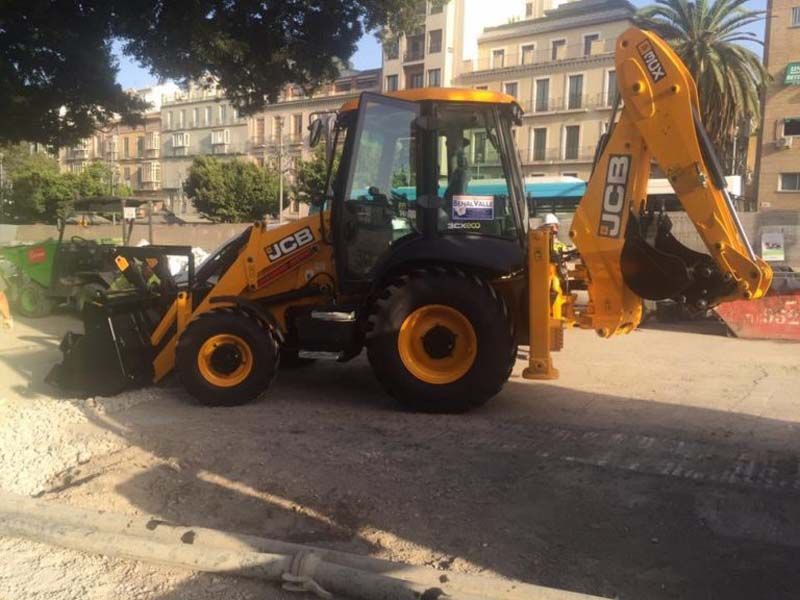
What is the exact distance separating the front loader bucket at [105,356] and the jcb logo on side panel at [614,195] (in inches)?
181

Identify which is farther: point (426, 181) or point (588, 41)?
point (588, 41)

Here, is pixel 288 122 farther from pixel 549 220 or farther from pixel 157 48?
pixel 549 220

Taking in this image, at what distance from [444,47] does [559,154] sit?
13523 millimetres

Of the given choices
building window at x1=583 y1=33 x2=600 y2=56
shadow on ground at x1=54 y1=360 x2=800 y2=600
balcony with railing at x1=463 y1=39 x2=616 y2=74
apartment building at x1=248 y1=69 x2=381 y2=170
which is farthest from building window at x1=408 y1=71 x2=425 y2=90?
shadow on ground at x1=54 y1=360 x2=800 y2=600

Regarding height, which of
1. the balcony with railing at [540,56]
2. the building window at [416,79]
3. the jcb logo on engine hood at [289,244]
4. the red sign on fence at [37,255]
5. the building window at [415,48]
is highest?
the building window at [415,48]

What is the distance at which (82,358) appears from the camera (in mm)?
7172

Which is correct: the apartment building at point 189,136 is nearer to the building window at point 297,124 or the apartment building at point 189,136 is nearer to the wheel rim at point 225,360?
the building window at point 297,124

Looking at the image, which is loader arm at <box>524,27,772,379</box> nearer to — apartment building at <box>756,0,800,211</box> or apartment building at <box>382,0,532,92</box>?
apartment building at <box>756,0,800,211</box>

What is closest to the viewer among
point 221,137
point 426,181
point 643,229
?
point 643,229

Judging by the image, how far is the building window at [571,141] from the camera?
52.7m

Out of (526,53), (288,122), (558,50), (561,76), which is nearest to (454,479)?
(561,76)

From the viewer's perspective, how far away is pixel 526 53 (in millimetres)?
57094

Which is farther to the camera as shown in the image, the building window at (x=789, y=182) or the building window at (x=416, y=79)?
the building window at (x=416, y=79)

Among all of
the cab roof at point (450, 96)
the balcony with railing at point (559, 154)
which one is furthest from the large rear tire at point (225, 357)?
the balcony with railing at point (559, 154)
